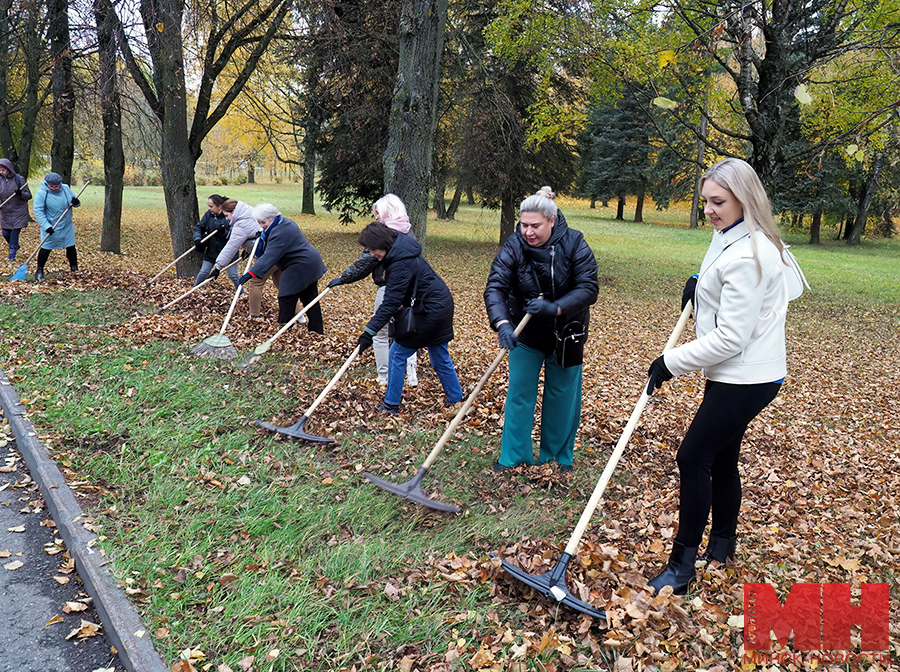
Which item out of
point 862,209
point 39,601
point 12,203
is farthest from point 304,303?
point 862,209

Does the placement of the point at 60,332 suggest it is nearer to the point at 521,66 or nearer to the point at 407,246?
the point at 407,246

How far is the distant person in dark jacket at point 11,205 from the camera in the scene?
427 inches

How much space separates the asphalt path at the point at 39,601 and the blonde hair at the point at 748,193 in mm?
3556

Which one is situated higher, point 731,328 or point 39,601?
point 731,328

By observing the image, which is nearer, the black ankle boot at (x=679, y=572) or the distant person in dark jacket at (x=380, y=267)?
the black ankle boot at (x=679, y=572)

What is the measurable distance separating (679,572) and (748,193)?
1.94 m

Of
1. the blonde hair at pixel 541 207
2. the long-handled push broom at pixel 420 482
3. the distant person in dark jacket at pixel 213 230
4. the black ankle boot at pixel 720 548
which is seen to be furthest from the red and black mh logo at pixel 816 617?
the distant person in dark jacket at pixel 213 230

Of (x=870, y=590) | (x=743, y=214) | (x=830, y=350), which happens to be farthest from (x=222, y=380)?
(x=830, y=350)

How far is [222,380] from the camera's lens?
608 centimetres

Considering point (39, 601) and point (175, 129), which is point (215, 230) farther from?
point (39, 601)

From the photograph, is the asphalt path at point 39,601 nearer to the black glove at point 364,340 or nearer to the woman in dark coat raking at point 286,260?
the black glove at point 364,340

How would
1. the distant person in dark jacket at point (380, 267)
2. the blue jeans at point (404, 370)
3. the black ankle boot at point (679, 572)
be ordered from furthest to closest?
the distant person in dark jacket at point (380, 267), the blue jeans at point (404, 370), the black ankle boot at point (679, 572)

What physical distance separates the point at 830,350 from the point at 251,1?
11204 mm

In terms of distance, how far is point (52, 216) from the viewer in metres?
9.84
